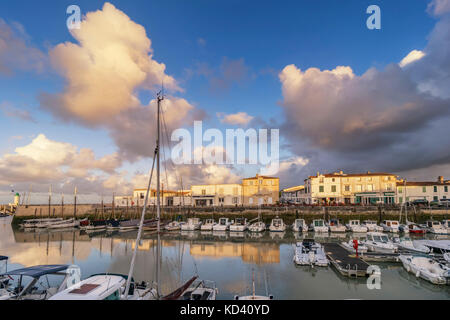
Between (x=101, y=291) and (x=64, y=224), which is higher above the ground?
(x=101, y=291)

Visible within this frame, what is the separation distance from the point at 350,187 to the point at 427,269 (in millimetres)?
51069

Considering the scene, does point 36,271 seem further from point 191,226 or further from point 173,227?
point 191,226

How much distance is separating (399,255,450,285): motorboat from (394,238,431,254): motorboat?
675cm

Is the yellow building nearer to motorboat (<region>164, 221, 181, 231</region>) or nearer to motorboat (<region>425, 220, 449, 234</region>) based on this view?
motorboat (<region>164, 221, 181, 231</region>)

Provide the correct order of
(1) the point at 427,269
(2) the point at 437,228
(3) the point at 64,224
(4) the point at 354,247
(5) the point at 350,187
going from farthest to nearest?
1. (5) the point at 350,187
2. (3) the point at 64,224
3. (2) the point at 437,228
4. (4) the point at 354,247
5. (1) the point at 427,269

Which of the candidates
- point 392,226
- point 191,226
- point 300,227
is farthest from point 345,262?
point 191,226

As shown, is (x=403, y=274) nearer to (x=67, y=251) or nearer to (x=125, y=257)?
(x=125, y=257)

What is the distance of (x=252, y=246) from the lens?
104ft

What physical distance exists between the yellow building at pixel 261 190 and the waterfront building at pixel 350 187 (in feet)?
29.6

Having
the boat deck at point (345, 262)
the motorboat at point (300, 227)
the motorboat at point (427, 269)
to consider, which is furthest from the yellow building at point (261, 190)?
the motorboat at point (427, 269)

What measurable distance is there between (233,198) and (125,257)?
1747 inches

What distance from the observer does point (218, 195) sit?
71.4 m
